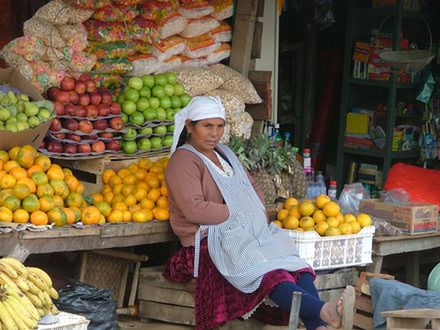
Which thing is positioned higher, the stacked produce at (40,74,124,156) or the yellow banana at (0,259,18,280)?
the stacked produce at (40,74,124,156)

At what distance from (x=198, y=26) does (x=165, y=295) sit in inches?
85.7

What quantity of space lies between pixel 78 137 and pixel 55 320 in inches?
86.0

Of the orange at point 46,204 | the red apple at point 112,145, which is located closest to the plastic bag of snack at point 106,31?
the red apple at point 112,145

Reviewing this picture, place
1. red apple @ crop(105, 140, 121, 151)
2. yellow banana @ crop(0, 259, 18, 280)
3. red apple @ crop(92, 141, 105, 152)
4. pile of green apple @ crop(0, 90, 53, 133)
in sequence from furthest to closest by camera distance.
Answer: red apple @ crop(105, 140, 121, 151) < red apple @ crop(92, 141, 105, 152) < pile of green apple @ crop(0, 90, 53, 133) < yellow banana @ crop(0, 259, 18, 280)

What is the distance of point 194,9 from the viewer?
7480mm

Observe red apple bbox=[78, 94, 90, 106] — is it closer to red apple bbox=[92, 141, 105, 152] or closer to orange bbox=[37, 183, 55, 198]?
red apple bbox=[92, 141, 105, 152]

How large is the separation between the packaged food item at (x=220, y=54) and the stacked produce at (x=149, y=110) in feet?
2.03

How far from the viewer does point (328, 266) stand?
6574mm

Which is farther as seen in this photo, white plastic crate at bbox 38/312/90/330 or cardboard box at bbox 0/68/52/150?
cardboard box at bbox 0/68/52/150

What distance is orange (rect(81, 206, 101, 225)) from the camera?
6.04 meters

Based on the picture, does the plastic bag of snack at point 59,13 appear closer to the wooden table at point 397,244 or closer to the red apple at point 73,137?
the red apple at point 73,137

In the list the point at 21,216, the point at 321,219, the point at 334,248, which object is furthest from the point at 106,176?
the point at 334,248

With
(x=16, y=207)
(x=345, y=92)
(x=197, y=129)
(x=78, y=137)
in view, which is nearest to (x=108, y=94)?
(x=78, y=137)

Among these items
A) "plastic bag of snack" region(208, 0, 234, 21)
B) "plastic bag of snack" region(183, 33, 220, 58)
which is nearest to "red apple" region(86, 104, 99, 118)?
"plastic bag of snack" region(183, 33, 220, 58)
